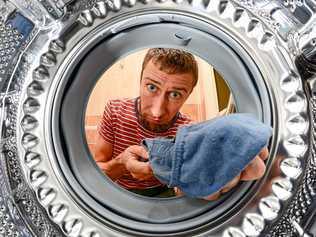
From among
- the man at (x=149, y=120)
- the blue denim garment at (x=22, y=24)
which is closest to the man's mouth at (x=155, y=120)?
the man at (x=149, y=120)

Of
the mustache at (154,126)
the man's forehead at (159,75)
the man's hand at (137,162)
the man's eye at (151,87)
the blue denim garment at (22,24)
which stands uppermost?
the blue denim garment at (22,24)

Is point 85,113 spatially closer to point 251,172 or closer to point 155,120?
point 155,120

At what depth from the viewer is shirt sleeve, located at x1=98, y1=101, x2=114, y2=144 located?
0.49 meters

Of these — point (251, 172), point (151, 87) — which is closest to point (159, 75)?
point (151, 87)

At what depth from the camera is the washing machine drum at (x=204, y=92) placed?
0.47 m

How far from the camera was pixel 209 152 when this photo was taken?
1.40 feet

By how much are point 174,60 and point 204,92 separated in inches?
1.8

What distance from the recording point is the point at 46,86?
0.49 m

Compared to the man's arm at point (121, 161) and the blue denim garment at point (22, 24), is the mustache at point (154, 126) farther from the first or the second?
the blue denim garment at point (22, 24)

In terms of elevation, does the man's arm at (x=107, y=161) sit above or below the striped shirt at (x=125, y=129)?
below

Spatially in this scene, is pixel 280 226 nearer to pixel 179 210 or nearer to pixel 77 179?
pixel 179 210

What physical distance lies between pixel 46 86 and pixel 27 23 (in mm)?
87

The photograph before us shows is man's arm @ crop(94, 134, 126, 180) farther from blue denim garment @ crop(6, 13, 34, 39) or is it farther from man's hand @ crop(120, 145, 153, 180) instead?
blue denim garment @ crop(6, 13, 34, 39)

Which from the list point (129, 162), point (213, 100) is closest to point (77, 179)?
point (129, 162)
